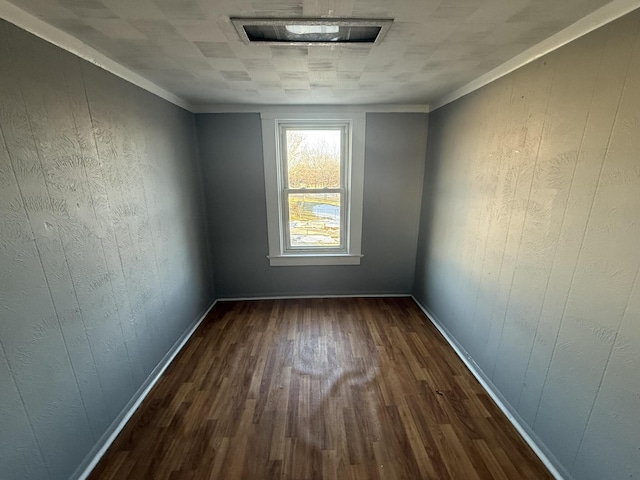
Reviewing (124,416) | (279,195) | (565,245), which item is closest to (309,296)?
(279,195)

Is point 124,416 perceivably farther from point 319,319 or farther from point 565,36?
point 565,36

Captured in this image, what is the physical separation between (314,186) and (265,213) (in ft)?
2.09

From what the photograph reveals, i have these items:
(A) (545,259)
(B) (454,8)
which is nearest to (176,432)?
(A) (545,259)

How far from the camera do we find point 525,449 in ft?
4.99

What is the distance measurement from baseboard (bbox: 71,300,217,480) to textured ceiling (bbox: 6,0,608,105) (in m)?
2.09

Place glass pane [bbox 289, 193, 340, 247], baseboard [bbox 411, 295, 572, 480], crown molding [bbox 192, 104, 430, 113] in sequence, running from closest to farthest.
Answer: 1. baseboard [bbox 411, 295, 572, 480]
2. crown molding [bbox 192, 104, 430, 113]
3. glass pane [bbox 289, 193, 340, 247]

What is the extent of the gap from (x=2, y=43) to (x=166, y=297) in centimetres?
170

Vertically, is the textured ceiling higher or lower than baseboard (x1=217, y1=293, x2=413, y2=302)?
higher

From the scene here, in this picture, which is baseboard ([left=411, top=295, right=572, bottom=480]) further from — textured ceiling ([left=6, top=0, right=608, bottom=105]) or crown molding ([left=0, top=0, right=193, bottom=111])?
crown molding ([left=0, top=0, right=193, bottom=111])

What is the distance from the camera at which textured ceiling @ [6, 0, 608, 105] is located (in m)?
1.07

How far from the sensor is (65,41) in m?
1.29

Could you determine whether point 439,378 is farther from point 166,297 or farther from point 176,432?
point 166,297

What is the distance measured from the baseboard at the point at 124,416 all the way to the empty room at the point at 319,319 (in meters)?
0.01

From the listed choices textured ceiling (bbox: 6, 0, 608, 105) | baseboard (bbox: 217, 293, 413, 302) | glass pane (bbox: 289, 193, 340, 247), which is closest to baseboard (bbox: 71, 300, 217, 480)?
baseboard (bbox: 217, 293, 413, 302)
